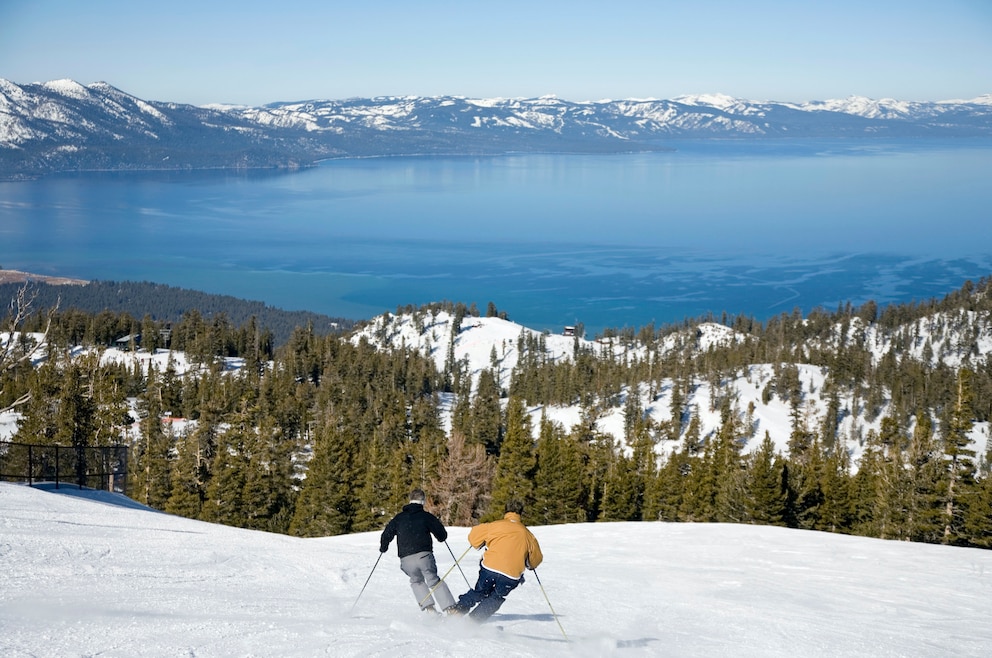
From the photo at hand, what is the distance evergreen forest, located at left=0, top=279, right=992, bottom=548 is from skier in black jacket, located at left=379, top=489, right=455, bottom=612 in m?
16.2

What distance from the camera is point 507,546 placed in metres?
10.4

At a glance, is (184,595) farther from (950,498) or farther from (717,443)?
(717,443)

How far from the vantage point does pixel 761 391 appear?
95000mm

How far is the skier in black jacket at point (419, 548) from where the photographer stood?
10648mm

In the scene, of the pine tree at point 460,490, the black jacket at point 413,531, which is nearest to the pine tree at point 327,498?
the pine tree at point 460,490

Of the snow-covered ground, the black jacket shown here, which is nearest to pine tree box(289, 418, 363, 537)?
the snow-covered ground

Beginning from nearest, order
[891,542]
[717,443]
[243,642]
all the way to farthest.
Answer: [243,642] < [891,542] < [717,443]

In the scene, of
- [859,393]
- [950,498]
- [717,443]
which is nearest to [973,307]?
[859,393]

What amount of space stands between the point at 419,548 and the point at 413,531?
23 cm

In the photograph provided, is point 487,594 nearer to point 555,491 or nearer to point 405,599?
point 405,599

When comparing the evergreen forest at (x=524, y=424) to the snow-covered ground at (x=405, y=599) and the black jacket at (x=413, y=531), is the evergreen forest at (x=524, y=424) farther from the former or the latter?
the black jacket at (x=413, y=531)

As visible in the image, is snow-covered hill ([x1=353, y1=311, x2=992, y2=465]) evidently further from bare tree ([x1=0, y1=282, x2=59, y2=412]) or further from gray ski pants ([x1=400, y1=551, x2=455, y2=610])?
gray ski pants ([x1=400, y1=551, x2=455, y2=610])

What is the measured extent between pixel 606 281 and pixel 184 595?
189 meters

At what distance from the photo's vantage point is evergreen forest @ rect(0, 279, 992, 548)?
4075 centimetres
